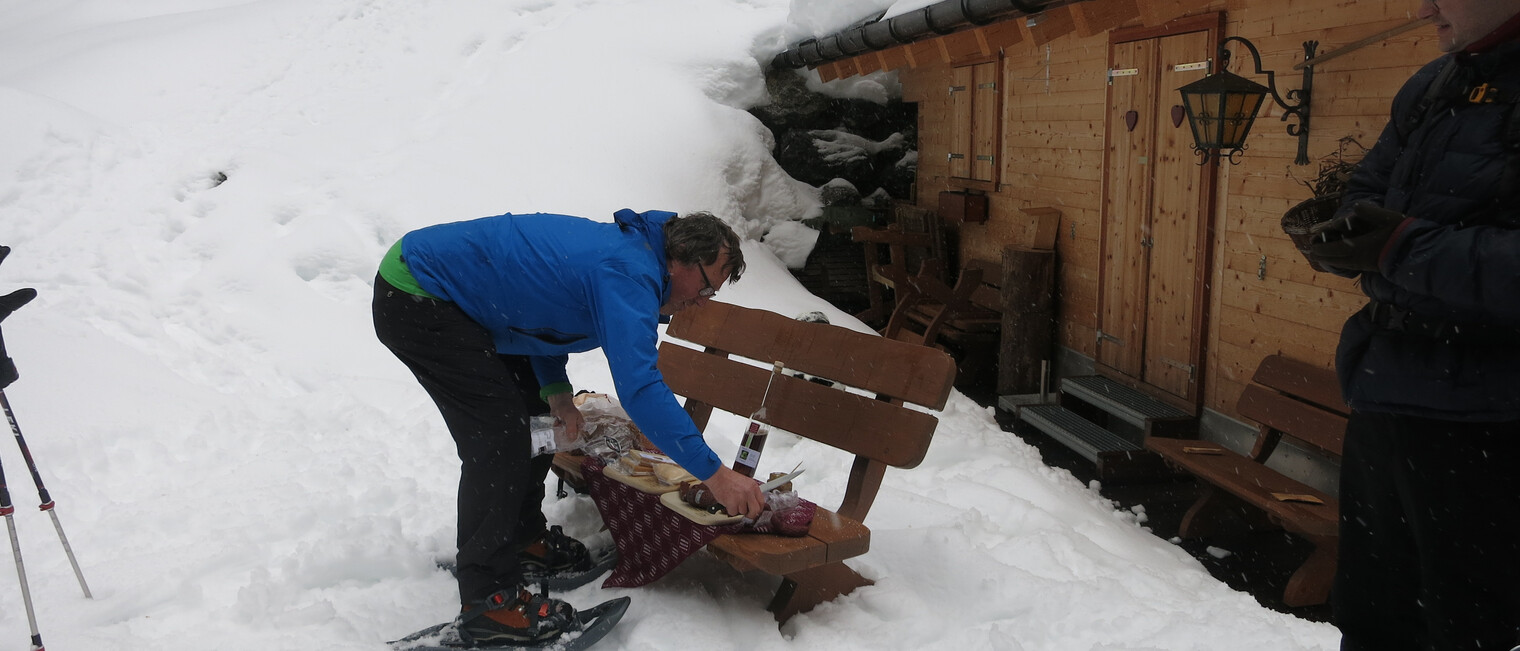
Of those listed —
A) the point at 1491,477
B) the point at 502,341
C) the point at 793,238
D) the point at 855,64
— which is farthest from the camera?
the point at 793,238

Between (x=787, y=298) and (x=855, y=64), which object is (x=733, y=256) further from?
(x=855, y=64)

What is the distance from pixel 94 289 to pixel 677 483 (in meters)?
5.39

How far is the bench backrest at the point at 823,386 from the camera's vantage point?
10.8 ft

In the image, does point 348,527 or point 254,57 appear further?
point 254,57

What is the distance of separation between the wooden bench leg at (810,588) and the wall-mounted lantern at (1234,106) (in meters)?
3.24

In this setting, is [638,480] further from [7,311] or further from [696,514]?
[7,311]

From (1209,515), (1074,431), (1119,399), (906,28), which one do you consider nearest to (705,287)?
(1209,515)

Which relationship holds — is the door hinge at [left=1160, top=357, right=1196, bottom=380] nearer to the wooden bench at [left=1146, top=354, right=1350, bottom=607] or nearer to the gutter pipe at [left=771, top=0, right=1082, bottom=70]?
the wooden bench at [left=1146, top=354, right=1350, bottom=607]

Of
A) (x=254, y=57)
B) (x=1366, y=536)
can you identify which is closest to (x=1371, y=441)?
(x=1366, y=536)

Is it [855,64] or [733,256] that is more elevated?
[855,64]

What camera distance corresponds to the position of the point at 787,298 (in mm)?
7965

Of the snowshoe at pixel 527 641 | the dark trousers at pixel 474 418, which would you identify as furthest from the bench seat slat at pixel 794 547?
the dark trousers at pixel 474 418

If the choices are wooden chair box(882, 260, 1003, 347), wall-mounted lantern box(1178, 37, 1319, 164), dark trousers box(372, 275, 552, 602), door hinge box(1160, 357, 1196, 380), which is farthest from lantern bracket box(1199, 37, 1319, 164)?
dark trousers box(372, 275, 552, 602)

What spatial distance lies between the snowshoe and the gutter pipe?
3983 millimetres
